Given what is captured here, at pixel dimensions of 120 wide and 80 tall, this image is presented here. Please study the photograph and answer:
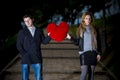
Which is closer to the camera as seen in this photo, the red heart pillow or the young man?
the young man

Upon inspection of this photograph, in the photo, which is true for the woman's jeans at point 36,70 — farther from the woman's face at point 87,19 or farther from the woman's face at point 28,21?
the woman's face at point 87,19

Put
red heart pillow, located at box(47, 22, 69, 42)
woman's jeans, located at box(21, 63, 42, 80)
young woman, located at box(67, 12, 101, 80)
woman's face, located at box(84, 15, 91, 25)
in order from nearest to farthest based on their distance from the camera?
1. woman's face, located at box(84, 15, 91, 25)
2. young woman, located at box(67, 12, 101, 80)
3. woman's jeans, located at box(21, 63, 42, 80)
4. red heart pillow, located at box(47, 22, 69, 42)

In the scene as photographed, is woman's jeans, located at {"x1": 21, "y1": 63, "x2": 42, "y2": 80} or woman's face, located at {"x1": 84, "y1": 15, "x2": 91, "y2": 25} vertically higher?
woman's face, located at {"x1": 84, "y1": 15, "x2": 91, "y2": 25}

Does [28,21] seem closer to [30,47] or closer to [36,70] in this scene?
[30,47]

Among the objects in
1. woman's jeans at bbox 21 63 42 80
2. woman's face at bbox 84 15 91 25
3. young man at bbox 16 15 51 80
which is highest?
woman's face at bbox 84 15 91 25

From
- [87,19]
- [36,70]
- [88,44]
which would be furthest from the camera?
[36,70]

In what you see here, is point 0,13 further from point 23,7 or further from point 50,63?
point 50,63

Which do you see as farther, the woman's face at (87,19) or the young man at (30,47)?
the young man at (30,47)

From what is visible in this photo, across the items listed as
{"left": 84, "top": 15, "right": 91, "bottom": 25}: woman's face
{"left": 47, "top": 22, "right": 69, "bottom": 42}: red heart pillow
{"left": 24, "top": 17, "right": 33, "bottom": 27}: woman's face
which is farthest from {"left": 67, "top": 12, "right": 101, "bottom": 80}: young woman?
{"left": 24, "top": 17, "right": 33, "bottom": 27}: woman's face

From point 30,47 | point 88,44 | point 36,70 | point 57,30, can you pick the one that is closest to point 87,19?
Result: point 88,44

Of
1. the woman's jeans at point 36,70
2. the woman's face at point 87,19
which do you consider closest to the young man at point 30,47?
the woman's jeans at point 36,70

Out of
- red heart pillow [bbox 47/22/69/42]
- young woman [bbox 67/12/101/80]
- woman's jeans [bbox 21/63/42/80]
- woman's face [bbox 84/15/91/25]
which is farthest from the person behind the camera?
red heart pillow [bbox 47/22/69/42]

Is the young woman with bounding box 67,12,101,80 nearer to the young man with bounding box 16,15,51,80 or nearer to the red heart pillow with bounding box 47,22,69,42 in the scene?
the red heart pillow with bounding box 47,22,69,42

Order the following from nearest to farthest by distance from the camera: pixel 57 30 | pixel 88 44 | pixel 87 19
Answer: pixel 87 19 → pixel 88 44 → pixel 57 30
